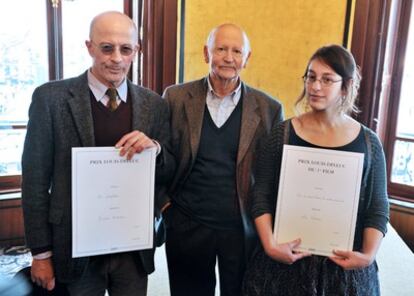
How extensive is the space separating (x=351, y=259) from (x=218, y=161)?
0.56 meters

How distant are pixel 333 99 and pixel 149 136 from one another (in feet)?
1.97

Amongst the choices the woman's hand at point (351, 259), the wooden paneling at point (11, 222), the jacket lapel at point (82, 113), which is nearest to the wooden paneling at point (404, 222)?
the woman's hand at point (351, 259)

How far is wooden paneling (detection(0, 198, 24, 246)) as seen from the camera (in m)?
2.75

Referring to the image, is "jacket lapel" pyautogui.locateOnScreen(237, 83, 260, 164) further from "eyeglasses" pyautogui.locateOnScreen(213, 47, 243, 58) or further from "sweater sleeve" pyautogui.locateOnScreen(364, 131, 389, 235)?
"sweater sleeve" pyautogui.locateOnScreen(364, 131, 389, 235)

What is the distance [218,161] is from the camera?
1.43 m

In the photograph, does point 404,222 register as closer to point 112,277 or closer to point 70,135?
point 112,277

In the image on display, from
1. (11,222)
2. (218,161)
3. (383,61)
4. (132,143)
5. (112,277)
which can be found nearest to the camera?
(132,143)

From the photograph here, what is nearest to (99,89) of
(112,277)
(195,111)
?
(195,111)

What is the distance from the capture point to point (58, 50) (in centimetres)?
282

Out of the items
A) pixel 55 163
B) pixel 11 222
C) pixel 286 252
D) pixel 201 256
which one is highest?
pixel 55 163

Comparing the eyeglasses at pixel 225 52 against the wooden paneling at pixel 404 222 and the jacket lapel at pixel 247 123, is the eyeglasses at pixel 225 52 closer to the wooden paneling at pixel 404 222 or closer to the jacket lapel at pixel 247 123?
the jacket lapel at pixel 247 123

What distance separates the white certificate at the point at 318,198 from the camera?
1.15 metres

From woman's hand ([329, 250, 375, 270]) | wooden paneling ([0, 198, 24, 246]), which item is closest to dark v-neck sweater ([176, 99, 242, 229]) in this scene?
woman's hand ([329, 250, 375, 270])

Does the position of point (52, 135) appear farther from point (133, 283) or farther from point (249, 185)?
point (249, 185)
